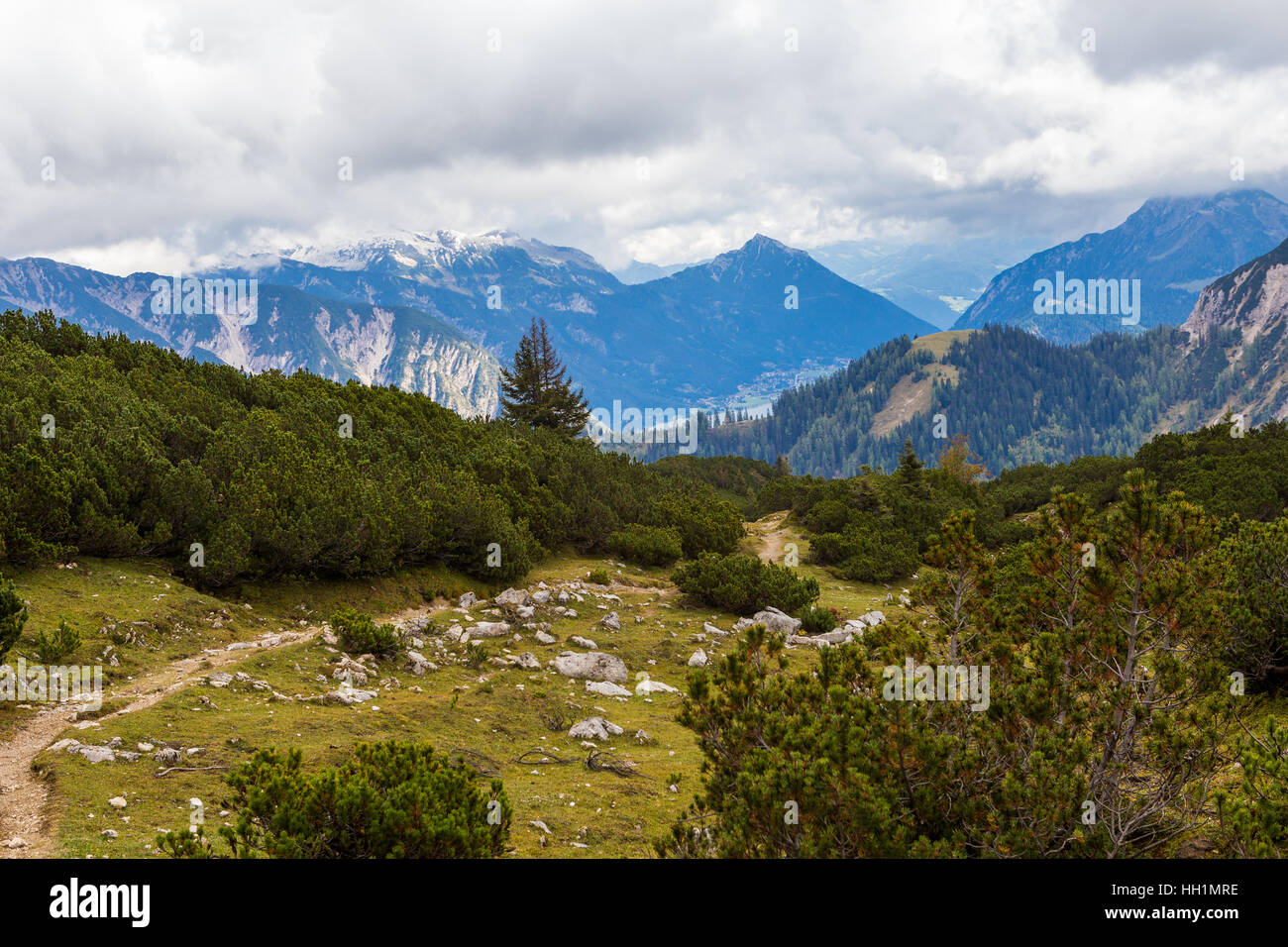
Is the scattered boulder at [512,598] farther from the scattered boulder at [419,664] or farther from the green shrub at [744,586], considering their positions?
the green shrub at [744,586]

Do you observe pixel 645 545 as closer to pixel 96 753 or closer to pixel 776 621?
pixel 776 621

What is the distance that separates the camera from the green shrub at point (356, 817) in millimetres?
5551

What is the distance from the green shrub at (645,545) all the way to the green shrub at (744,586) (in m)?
5.03

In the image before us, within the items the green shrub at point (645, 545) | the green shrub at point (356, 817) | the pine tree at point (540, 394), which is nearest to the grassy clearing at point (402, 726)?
the green shrub at point (356, 817)

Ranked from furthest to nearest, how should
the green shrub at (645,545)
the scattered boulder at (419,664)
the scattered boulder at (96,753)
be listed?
1. the green shrub at (645,545)
2. the scattered boulder at (419,664)
3. the scattered boulder at (96,753)

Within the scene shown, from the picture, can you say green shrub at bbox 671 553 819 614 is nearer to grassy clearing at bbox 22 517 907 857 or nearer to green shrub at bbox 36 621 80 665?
grassy clearing at bbox 22 517 907 857

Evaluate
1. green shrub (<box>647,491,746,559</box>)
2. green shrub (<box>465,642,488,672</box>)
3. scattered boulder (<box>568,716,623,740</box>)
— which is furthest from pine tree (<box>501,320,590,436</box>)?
scattered boulder (<box>568,716,623,740</box>)

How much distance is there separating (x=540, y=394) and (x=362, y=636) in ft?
142

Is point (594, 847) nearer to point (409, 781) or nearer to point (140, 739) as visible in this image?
point (409, 781)

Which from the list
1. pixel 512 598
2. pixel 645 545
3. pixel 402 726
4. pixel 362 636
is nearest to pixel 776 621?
pixel 512 598

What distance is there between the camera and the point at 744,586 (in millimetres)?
21375

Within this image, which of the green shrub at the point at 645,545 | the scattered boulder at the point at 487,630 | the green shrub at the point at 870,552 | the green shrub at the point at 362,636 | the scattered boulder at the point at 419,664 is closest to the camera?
the scattered boulder at the point at 419,664

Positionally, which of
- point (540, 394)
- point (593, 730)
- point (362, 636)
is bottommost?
point (593, 730)
